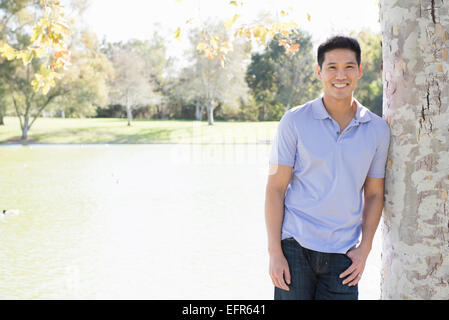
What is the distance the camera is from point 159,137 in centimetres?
2739

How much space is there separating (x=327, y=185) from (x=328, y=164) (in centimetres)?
10

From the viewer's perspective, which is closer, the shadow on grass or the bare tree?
the shadow on grass

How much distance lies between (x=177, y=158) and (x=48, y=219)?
33.4 ft

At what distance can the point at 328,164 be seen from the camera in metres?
2.13

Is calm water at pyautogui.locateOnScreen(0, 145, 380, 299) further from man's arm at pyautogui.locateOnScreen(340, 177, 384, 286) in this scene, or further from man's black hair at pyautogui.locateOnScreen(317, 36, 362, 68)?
man's black hair at pyautogui.locateOnScreen(317, 36, 362, 68)

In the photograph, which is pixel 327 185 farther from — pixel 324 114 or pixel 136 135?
pixel 136 135

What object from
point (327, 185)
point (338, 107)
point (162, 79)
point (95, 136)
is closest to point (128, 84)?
point (95, 136)

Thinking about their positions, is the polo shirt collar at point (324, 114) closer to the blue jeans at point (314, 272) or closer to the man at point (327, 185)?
the man at point (327, 185)

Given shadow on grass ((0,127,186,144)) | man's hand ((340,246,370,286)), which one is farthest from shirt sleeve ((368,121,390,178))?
shadow on grass ((0,127,186,144))

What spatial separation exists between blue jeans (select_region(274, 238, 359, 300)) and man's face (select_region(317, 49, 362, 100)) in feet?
2.48

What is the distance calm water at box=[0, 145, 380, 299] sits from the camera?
4.90 meters

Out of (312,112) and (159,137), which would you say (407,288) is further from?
(159,137)

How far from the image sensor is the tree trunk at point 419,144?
197 centimetres

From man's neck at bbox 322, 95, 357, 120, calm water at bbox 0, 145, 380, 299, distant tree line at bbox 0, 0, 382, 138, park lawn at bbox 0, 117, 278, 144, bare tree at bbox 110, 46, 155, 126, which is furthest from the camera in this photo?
bare tree at bbox 110, 46, 155, 126
